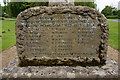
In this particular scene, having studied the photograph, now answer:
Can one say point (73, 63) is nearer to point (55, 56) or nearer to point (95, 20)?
point (55, 56)

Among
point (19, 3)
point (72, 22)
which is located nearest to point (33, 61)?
point (72, 22)

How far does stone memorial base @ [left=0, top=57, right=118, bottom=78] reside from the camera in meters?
3.34

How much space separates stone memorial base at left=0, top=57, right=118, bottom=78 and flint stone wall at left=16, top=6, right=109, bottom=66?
7.6 inches

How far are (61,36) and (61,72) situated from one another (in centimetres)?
96

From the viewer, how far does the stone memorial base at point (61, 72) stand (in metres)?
3.34

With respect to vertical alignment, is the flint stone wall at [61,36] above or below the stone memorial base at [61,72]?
above

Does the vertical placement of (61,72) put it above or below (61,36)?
below

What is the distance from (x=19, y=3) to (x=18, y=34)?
27.6m

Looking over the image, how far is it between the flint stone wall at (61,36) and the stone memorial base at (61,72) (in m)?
0.19

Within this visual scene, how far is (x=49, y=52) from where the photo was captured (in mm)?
3832

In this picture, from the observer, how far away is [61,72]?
11.3 feet

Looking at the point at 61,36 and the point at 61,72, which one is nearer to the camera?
the point at 61,72

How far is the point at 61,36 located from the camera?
3719mm

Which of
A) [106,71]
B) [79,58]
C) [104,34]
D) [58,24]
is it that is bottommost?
[106,71]
